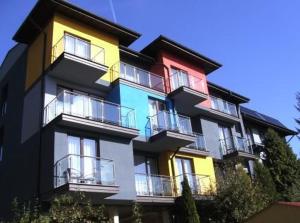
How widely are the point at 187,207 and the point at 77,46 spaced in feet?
32.1

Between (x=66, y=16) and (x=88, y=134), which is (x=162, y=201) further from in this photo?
(x=66, y=16)

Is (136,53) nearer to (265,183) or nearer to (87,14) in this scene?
(87,14)

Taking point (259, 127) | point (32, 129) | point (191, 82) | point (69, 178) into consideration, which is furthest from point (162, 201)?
point (259, 127)

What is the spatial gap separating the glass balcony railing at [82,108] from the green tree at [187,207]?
14.8 feet

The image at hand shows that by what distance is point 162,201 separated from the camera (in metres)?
19.5

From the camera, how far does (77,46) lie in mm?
20047

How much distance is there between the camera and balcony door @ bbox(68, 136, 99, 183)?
51.5ft

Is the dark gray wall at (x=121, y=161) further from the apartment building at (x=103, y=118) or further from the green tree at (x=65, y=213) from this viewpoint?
the green tree at (x=65, y=213)

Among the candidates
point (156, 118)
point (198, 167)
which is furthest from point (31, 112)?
point (198, 167)

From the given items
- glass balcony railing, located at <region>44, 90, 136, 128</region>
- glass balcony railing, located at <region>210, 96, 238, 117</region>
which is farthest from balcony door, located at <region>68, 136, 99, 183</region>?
glass balcony railing, located at <region>210, 96, 238, 117</region>

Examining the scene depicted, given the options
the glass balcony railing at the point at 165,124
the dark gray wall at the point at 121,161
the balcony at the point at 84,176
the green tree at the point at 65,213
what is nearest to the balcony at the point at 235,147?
the glass balcony railing at the point at 165,124

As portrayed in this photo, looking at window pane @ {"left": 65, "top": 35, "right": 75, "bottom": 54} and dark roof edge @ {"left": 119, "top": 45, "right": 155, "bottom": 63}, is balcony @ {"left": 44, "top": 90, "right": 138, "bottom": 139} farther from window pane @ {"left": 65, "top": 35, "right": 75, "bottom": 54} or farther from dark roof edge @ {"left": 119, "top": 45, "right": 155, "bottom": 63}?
dark roof edge @ {"left": 119, "top": 45, "right": 155, "bottom": 63}

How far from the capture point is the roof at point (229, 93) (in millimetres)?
28995

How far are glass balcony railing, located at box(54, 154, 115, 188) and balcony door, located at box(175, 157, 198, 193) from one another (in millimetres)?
5687
